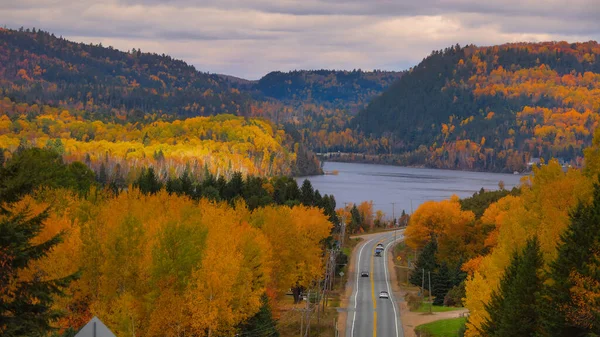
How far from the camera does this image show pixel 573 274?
1013 inches

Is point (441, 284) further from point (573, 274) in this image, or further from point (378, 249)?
point (573, 274)

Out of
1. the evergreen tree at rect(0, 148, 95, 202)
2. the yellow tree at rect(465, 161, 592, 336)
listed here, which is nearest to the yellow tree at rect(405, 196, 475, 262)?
the yellow tree at rect(465, 161, 592, 336)

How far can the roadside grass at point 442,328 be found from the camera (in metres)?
53.2

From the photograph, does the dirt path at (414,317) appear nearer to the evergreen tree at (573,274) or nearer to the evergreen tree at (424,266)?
the evergreen tree at (424,266)

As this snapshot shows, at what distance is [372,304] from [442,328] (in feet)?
48.1

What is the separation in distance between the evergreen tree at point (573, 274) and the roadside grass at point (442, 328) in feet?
85.4

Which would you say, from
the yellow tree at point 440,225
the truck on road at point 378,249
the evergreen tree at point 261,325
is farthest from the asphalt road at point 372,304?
the evergreen tree at point 261,325

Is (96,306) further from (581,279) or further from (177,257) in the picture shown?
(581,279)

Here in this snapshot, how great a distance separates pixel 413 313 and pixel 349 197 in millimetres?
133664

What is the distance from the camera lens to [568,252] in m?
26.2

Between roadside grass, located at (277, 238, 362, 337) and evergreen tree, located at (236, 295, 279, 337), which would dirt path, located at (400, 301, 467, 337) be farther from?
evergreen tree, located at (236, 295, 279, 337)

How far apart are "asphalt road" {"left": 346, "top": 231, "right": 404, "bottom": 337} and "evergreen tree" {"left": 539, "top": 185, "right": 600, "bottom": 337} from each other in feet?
98.5

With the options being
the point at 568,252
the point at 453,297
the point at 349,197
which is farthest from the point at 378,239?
the point at 568,252

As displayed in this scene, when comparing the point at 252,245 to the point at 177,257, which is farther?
the point at 252,245
